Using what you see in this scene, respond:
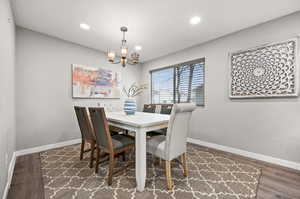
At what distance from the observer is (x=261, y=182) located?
1662 mm

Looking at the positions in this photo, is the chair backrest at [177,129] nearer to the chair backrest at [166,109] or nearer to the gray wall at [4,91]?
the chair backrest at [166,109]

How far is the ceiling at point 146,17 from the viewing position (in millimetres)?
1889

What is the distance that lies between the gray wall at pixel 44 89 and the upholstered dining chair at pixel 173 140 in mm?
2324

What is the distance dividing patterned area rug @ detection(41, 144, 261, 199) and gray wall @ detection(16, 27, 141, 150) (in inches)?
27.6

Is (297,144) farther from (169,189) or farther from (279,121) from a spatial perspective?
(169,189)

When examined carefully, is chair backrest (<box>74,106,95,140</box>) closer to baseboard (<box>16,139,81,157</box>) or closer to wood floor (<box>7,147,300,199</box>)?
wood floor (<box>7,147,300,199</box>)

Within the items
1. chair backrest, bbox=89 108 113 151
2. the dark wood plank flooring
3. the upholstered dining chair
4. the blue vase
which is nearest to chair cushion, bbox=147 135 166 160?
the upholstered dining chair

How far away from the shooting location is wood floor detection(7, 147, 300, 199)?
4.76 ft

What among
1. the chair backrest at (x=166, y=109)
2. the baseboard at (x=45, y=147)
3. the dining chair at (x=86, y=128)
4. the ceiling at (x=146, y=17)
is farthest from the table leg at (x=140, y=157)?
the baseboard at (x=45, y=147)

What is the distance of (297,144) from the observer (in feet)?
6.47

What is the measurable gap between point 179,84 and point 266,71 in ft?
6.07

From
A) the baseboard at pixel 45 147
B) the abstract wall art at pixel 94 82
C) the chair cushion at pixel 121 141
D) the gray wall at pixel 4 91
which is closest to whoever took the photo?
the gray wall at pixel 4 91

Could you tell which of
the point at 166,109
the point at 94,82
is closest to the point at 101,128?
the point at 166,109

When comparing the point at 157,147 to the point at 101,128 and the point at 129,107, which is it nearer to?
the point at 101,128
